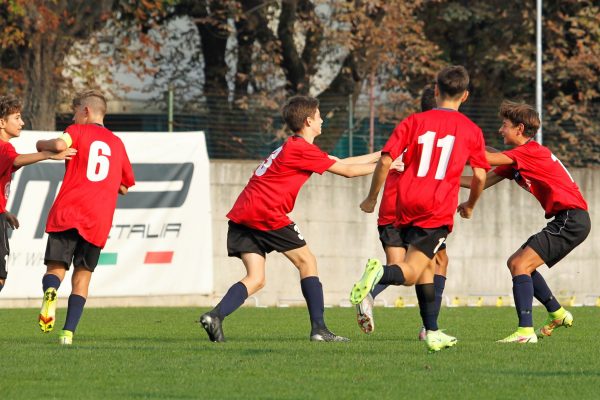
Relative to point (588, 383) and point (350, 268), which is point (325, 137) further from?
point (588, 383)

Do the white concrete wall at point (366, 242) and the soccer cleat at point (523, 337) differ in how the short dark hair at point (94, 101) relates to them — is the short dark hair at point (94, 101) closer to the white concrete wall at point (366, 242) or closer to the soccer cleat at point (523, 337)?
the soccer cleat at point (523, 337)

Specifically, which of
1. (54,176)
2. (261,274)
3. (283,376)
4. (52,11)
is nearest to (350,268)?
(54,176)

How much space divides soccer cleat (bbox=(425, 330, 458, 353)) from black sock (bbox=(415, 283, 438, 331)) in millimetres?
140

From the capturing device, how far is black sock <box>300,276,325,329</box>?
35.3 feet

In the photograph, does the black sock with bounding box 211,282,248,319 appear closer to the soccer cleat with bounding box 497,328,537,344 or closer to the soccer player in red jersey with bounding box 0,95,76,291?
the soccer player in red jersey with bounding box 0,95,76,291

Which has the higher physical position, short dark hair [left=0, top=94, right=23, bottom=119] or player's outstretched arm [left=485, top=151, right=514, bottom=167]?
short dark hair [left=0, top=94, right=23, bottom=119]

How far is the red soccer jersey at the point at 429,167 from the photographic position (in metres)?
9.32

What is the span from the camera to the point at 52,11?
2200 centimetres

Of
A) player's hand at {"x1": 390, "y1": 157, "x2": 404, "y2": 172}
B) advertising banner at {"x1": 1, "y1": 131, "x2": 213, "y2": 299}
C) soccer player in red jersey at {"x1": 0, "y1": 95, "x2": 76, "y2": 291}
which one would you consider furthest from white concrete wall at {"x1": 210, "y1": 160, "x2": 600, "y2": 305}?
player's hand at {"x1": 390, "y1": 157, "x2": 404, "y2": 172}

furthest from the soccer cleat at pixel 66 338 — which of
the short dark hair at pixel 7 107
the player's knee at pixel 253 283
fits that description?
the short dark hair at pixel 7 107

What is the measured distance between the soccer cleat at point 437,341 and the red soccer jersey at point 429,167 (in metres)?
0.73

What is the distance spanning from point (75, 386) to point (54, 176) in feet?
33.9

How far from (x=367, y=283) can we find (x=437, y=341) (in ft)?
2.40

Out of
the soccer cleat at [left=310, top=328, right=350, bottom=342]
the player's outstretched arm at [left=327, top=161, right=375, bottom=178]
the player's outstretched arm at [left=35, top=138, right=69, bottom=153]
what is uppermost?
the player's outstretched arm at [left=35, top=138, right=69, bottom=153]
